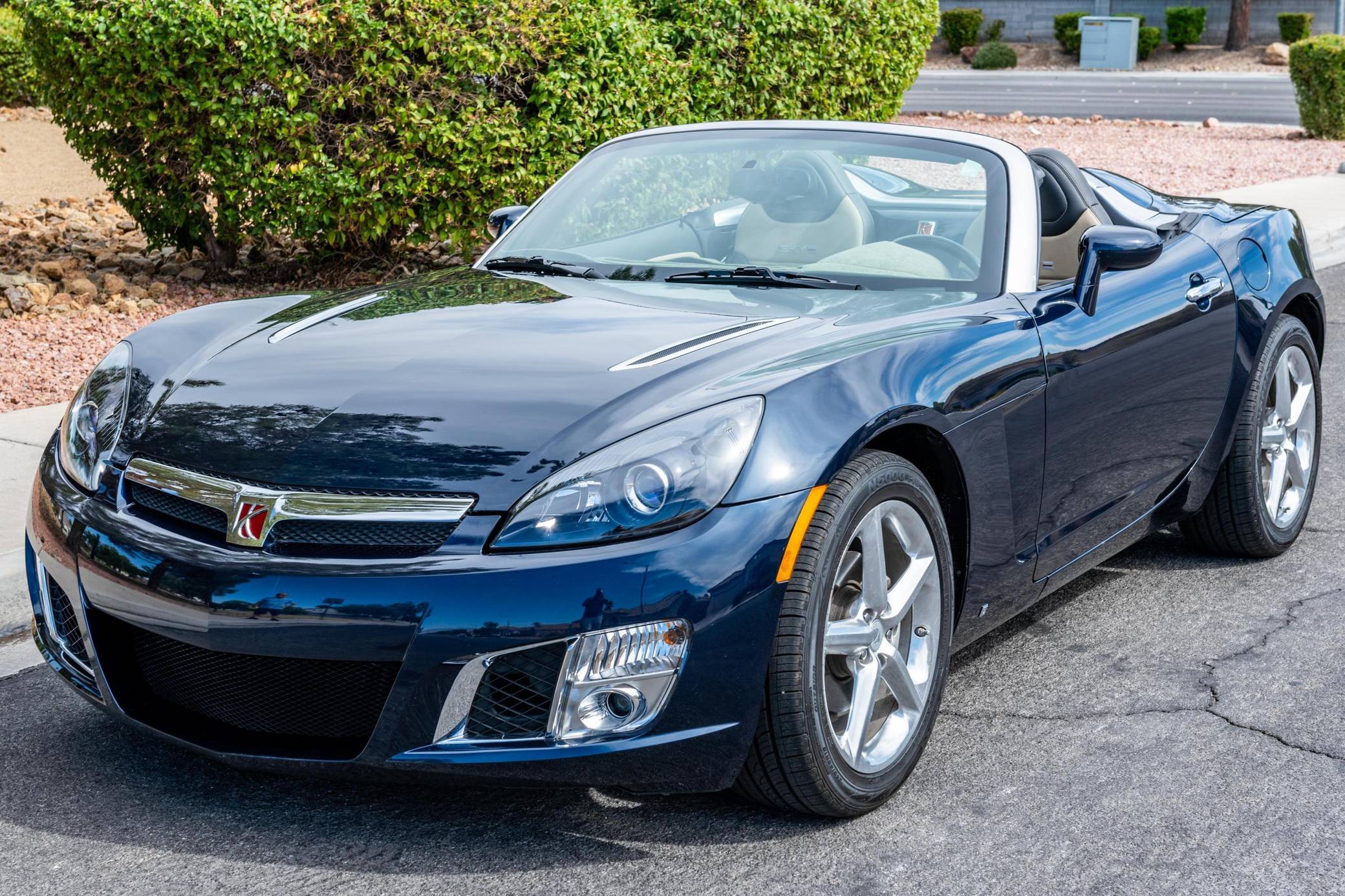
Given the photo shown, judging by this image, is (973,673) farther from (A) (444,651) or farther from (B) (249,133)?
(B) (249,133)

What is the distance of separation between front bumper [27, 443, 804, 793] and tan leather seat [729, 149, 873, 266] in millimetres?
1420

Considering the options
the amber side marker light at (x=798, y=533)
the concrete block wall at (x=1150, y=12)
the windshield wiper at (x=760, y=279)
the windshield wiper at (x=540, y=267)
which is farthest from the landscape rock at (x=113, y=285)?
the concrete block wall at (x=1150, y=12)

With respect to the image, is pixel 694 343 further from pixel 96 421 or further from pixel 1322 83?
pixel 1322 83

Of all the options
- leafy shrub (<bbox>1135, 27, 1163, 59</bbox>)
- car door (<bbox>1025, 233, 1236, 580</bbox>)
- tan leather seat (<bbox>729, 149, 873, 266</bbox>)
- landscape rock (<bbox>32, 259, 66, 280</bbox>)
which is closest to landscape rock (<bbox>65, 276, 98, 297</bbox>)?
landscape rock (<bbox>32, 259, 66, 280</bbox>)

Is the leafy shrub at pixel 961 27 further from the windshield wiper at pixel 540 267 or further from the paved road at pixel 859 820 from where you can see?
the paved road at pixel 859 820

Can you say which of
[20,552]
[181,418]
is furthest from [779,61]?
[181,418]

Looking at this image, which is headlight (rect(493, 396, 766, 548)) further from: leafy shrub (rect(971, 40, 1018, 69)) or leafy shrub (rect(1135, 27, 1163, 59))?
leafy shrub (rect(1135, 27, 1163, 59))

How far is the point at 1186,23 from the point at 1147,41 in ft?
4.28

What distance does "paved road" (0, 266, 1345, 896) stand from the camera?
291 centimetres

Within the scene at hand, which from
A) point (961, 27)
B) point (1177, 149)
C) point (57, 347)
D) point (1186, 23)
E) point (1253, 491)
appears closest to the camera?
point (1253, 491)

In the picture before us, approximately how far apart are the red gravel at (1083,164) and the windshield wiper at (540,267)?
3589 mm

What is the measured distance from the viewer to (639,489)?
9.24 feet

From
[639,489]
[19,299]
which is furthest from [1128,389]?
[19,299]

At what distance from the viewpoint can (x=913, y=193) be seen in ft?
15.3
